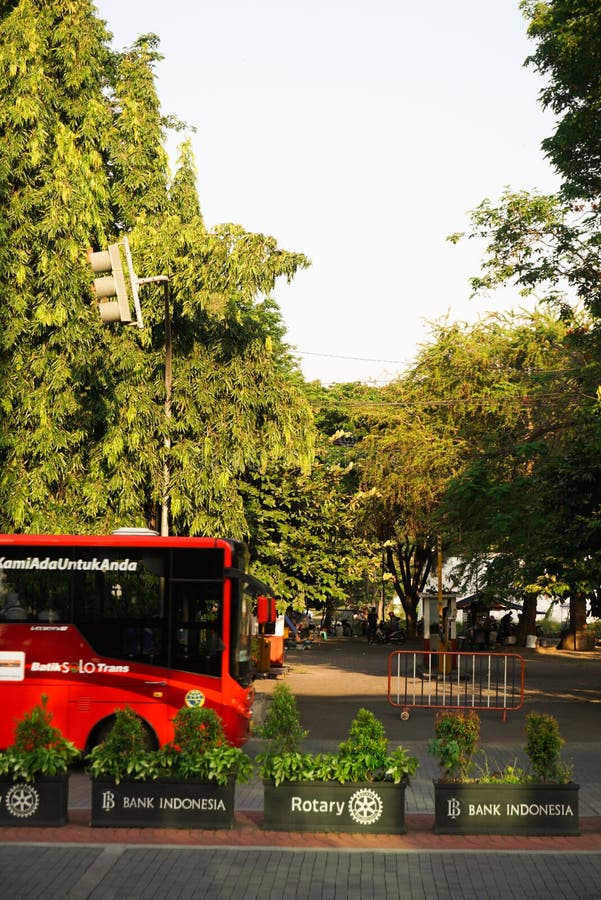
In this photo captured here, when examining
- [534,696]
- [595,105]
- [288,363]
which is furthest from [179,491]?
[288,363]

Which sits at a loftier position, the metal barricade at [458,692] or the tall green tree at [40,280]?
the tall green tree at [40,280]

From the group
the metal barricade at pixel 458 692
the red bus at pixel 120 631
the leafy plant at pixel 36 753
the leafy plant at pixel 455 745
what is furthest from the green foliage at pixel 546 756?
the metal barricade at pixel 458 692

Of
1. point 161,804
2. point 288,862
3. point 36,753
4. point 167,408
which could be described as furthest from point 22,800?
point 167,408

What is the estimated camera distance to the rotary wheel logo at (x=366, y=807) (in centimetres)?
1257

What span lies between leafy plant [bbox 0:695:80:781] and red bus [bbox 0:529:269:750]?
4474 millimetres

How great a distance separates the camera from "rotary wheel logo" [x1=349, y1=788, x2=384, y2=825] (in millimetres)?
12570

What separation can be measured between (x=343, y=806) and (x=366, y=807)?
23 centimetres

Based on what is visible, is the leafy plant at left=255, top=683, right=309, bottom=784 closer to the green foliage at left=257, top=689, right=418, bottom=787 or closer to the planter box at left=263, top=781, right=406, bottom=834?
the green foliage at left=257, top=689, right=418, bottom=787

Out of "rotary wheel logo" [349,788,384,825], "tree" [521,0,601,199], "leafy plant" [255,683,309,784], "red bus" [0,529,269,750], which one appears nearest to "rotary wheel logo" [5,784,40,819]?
"leafy plant" [255,683,309,784]

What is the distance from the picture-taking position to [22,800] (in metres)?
12.7

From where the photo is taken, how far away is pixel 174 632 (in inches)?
711

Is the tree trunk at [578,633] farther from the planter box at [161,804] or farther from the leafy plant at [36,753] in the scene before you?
the leafy plant at [36,753]

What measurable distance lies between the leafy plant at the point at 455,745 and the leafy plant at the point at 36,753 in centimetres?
379

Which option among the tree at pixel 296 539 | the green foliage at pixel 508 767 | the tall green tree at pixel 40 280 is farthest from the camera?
the tree at pixel 296 539
